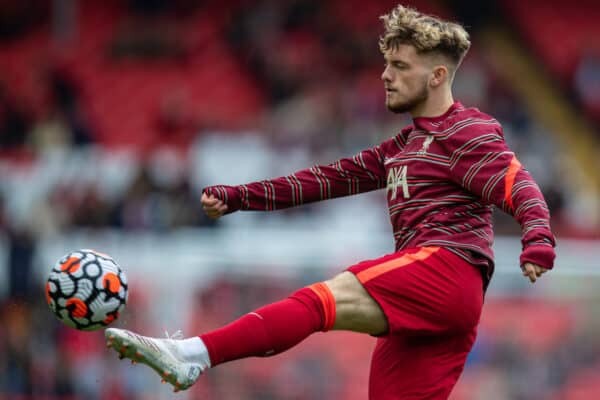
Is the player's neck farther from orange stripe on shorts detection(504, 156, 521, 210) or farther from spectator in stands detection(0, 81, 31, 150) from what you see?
spectator in stands detection(0, 81, 31, 150)

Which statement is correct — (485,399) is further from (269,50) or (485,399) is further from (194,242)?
(269,50)

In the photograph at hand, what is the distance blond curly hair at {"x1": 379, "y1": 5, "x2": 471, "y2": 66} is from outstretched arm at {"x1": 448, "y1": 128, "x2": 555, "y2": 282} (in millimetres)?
451

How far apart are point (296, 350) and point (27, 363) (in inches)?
115

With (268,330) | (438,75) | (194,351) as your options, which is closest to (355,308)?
(268,330)

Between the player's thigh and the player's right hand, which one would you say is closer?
the player's thigh

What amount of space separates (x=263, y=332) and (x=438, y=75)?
1.42 m

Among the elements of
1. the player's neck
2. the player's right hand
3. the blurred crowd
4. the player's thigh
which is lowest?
the blurred crowd

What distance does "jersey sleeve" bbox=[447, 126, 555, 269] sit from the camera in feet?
13.3

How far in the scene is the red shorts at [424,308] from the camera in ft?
14.1

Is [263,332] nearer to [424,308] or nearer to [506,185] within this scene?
[424,308]

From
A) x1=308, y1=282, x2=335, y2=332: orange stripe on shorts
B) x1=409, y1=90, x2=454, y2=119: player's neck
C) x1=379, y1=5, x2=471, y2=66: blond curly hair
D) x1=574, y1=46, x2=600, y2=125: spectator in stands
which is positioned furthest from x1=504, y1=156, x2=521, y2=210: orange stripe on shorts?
x1=574, y1=46, x2=600, y2=125: spectator in stands

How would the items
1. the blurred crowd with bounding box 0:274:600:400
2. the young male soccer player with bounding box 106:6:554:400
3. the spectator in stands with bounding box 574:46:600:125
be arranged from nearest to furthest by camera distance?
1. the young male soccer player with bounding box 106:6:554:400
2. the blurred crowd with bounding box 0:274:600:400
3. the spectator in stands with bounding box 574:46:600:125

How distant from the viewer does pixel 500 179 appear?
14.0 feet

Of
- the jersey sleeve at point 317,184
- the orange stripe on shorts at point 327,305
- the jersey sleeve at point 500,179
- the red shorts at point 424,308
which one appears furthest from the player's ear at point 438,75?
the orange stripe on shorts at point 327,305
